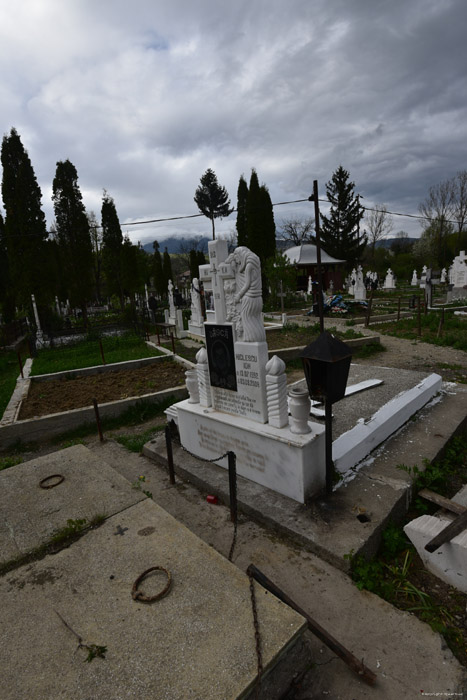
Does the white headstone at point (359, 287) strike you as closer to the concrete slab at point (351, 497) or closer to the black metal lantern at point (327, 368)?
the concrete slab at point (351, 497)

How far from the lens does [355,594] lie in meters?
2.78

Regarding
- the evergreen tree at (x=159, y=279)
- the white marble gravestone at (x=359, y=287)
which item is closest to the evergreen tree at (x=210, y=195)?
the evergreen tree at (x=159, y=279)

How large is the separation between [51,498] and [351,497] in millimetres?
2992

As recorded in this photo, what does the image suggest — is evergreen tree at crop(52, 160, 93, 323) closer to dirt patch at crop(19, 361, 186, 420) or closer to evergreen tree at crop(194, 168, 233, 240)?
dirt patch at crop(19, 361, 186, 420)

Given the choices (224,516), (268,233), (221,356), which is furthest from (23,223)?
(224,516)

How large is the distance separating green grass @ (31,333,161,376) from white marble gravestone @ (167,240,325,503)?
7107 mm

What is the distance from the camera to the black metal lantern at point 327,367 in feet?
11.3

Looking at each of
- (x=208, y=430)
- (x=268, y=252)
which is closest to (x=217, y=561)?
(x=208, y=430)

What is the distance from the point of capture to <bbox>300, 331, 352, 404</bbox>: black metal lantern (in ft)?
11.3

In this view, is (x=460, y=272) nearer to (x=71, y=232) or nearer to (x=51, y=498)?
(x=71, y=232)

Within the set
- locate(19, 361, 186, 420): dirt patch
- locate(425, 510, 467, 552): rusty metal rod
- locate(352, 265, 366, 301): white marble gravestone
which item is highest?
locate(352, 265, 366, 301): white marble gravestone

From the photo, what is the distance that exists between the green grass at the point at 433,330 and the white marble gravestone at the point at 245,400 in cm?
953

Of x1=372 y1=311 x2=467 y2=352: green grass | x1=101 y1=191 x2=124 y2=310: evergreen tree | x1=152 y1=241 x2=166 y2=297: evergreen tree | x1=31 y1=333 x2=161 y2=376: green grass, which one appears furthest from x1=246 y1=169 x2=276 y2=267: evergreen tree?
x1=31 y1=333 x2=161 y2=376: green grass

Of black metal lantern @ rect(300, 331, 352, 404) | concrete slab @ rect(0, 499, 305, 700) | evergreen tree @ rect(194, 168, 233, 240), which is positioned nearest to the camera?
concrete slab @ rect(0, 499, 305, 700)
